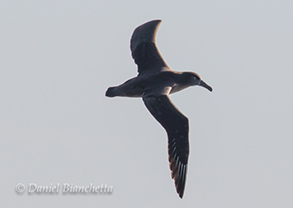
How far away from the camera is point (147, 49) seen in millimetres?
34719

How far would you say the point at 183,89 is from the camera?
3362cm

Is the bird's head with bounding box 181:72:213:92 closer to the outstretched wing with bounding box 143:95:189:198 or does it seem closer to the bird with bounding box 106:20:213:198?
the bird with bounding box 106:20:213:198

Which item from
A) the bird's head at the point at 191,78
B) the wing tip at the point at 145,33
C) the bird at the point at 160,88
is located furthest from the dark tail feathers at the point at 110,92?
the wing tip at the point at 145,33

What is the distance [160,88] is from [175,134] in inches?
76.2

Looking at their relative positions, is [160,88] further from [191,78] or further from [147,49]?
[147,49]

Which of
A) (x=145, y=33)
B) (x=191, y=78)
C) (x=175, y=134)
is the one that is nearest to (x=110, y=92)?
(x=191, y=78)

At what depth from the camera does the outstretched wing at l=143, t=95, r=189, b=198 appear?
30.5 m

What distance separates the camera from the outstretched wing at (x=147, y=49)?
33.9 metres

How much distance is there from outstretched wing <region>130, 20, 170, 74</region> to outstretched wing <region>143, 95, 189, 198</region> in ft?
8.67

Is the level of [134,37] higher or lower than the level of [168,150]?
higher

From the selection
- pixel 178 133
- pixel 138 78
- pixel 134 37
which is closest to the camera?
pixel 178 133

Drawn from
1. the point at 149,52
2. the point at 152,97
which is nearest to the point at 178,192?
the point at 152,97

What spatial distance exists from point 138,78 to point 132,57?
7.11 feet

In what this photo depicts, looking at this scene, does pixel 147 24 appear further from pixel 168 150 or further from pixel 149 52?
pixel 168 150
